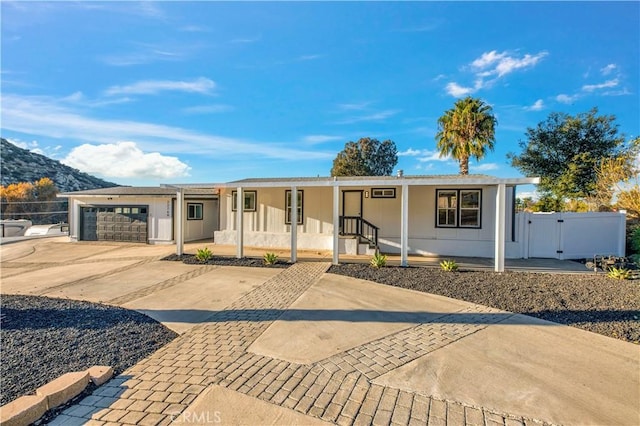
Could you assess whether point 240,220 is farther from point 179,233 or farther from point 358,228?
point 358,228

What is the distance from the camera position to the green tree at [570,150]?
16.9m

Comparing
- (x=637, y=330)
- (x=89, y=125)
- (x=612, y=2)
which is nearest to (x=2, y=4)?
(x=89, y=125)

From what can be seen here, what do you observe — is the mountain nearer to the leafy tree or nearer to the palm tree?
the leafy tree

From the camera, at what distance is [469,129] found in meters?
18.0

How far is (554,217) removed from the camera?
10.3 m

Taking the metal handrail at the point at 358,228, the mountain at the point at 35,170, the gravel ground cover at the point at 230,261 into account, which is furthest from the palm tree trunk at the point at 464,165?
the mountain at the point at 35,170

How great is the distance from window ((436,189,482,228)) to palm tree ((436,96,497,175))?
8510 mm

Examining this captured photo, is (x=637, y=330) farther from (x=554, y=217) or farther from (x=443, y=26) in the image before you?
(x=443, y=26)

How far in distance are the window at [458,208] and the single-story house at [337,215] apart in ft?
0.11

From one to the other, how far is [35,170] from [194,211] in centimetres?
5342

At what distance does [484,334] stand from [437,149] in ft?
57.9
